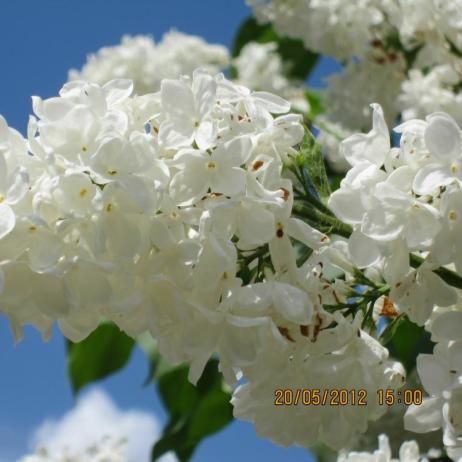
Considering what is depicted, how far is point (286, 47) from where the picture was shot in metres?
4.70

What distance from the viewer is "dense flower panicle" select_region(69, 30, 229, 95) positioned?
195 inches

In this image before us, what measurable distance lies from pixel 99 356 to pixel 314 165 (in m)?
2.24

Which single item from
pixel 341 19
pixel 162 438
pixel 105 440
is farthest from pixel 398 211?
pixel 105 440

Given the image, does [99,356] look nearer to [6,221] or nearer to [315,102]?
[315,102]

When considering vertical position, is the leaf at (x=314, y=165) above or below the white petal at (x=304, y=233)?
above

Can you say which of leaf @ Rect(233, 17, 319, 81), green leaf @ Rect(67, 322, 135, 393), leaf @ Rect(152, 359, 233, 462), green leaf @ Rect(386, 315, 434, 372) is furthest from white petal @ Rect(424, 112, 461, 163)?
leaf @ Rect(233, 17, 319, 81)

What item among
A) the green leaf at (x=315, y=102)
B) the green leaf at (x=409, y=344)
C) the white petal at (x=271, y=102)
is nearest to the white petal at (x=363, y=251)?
the white petal at (x=271, y=102)

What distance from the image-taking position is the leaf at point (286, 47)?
467 cm

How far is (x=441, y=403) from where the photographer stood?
1.25m

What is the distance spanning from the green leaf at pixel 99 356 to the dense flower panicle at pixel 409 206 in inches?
88.8

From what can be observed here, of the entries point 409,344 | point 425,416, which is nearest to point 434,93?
point 409,344

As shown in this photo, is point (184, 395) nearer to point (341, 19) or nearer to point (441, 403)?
point (341, 19)

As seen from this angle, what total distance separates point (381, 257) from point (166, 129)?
32cm

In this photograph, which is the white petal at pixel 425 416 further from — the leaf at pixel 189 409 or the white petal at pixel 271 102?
the leaf at pixel 189 409
